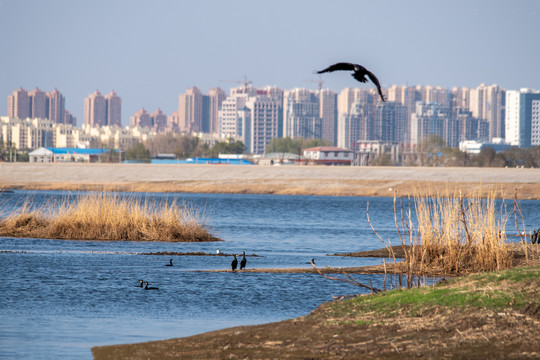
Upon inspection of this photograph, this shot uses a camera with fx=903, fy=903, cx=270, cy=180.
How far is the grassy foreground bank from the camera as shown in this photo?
9695 mm

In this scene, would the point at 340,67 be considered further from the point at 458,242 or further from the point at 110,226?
the point at 110,226

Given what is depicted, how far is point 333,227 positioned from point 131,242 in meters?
14.6

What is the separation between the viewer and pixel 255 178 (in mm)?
94000

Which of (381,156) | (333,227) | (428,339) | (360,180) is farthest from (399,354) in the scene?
(381,156)

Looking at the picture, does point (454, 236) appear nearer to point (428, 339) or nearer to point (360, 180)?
point (428, 339)

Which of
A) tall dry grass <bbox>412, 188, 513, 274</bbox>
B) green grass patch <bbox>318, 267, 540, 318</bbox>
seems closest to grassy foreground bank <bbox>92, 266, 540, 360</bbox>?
green grass patch <bbox>318, 267, 540, 318</bbox>

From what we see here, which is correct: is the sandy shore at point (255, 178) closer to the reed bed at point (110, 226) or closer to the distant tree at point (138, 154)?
the reed bed at point (110, 226)

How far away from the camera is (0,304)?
1448 cm

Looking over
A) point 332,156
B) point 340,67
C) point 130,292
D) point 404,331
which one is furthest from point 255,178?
point 332,156

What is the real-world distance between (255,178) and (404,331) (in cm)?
8367

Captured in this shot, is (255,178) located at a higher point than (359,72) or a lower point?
lower

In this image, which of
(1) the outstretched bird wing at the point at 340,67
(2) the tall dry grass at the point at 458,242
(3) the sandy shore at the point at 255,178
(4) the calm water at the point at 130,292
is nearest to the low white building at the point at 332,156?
(3) the sandy shore at the point at 255,178

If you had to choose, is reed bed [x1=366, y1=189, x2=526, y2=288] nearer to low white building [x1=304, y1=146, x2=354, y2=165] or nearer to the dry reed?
the dry reed

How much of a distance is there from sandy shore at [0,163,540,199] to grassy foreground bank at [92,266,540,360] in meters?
72.0
